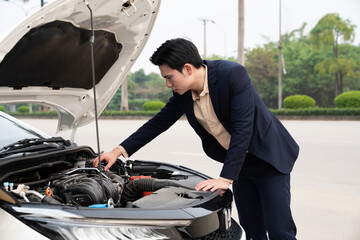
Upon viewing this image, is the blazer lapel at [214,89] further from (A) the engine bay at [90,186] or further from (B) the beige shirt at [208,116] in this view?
(A) the engine bay at [90,186]

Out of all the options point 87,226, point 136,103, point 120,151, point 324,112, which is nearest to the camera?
point 87,226

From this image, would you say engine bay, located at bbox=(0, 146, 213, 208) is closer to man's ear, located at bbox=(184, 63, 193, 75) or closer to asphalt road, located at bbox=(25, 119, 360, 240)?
man's ear, located at bbox=(184, 63, 193, 75)

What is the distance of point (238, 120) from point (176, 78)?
0.43 metres

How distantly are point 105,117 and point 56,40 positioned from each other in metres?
23.7

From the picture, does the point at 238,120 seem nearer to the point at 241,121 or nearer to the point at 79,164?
the point at 241,121

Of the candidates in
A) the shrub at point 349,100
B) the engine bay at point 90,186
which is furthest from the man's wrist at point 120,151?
the shrub at point 349,100

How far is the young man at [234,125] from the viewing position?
2.31 metres

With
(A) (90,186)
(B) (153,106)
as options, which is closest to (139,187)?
(A) (90,186)

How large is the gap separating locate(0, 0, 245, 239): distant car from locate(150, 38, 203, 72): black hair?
0.47m

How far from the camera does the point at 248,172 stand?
8.48ft

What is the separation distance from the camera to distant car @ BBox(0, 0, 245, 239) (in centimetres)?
179

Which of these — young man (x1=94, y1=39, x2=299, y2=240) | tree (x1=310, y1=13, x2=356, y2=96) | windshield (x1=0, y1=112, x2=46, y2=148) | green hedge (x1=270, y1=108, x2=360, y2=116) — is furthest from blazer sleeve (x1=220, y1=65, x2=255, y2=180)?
tree (x1=310, y1=13, x2=356, y2=96)

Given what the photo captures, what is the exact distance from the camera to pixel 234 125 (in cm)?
Answer: 236

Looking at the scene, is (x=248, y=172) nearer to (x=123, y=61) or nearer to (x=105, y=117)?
(x=123, y=61)
